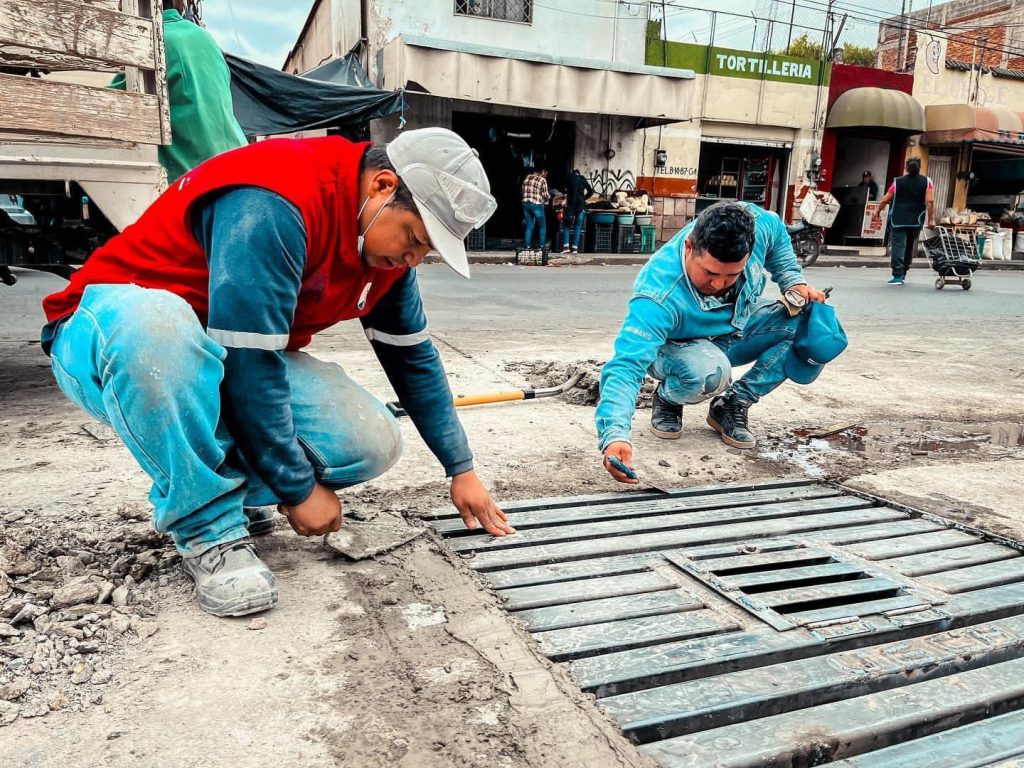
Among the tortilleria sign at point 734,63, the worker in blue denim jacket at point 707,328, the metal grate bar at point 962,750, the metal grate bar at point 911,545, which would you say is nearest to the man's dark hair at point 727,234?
the worker in blue denim jacket at point 707,328

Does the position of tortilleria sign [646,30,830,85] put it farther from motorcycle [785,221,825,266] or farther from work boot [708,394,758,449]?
work boot [708,394,758,449]

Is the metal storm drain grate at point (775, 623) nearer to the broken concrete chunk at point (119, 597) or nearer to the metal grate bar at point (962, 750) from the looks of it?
the metal grate bar at point (962, 750)

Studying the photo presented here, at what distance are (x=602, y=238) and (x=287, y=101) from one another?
7924 mm

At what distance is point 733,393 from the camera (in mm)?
3232

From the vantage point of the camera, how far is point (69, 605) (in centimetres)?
164

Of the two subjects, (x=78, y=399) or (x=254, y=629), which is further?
(x=78, y=399)

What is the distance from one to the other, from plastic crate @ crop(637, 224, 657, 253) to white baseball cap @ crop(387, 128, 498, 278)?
1404 cm

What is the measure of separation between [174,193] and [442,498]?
1183mm

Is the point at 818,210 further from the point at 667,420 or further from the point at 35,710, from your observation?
the point at 35,710

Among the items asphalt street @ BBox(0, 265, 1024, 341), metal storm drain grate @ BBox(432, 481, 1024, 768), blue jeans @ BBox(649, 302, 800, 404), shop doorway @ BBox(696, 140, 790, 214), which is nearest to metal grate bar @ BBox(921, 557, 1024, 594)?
metal storm drain grate @ BBox(432, 481, 1024, 768)

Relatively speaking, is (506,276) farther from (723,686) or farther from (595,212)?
(723,686)

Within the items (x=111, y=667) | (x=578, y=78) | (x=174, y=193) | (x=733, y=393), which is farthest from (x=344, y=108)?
(x=111, y=667)

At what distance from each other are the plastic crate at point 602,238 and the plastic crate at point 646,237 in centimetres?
67

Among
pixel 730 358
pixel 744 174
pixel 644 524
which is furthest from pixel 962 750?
pixel 744 174
